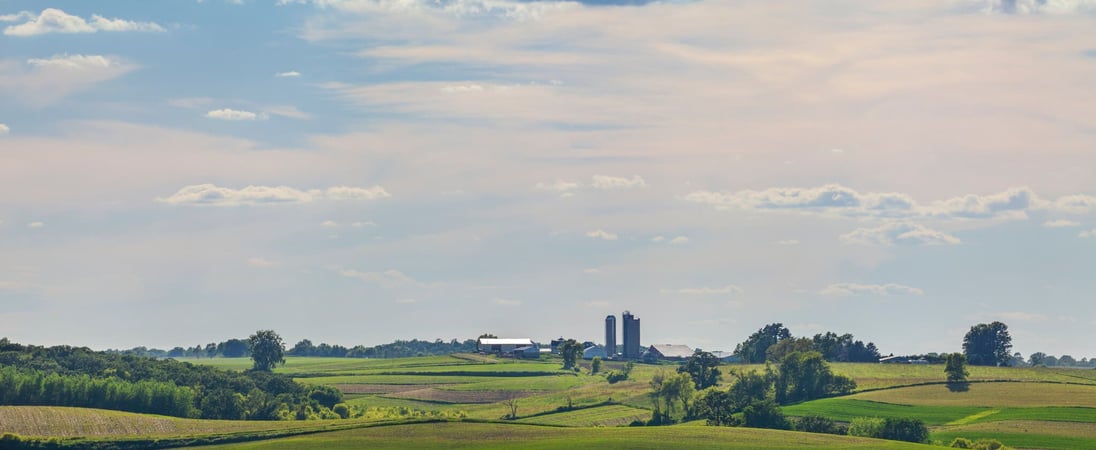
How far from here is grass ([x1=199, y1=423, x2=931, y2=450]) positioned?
143250 mm

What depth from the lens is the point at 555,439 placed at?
490 feet

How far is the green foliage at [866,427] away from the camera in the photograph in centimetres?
16125

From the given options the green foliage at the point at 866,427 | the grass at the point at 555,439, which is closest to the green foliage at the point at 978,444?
the grass at the point at 555,439

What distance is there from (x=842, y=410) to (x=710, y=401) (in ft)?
61.3

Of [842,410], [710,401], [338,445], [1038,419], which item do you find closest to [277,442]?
[338,445]

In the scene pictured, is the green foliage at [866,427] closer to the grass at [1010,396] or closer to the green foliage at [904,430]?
the green foliage at [904,430]

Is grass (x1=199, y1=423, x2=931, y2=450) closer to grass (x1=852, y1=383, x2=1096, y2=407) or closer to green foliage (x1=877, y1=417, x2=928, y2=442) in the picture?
green foliage (x1=877, y1=417, x2=928, y2=442)

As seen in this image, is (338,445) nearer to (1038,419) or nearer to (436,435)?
(436,435)

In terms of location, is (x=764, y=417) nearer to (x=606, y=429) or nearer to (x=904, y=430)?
(x=904, y=430)

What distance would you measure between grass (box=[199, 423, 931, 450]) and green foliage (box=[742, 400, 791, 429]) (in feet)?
41.1

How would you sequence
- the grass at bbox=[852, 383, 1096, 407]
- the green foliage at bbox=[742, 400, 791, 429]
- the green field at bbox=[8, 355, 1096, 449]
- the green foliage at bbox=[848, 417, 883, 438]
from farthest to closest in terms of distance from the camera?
1. the grass at bbox=[852, 383, 1096, 407]
2. the green foliage at bbox=[742, 400, 791, 429]
3. the green foliage at bbox=[848, 417, 883, 438]
4. the green field at bbox=[8, 355, 1096, 449]

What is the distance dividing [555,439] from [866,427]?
41511 millimetres

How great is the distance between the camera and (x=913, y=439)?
520ft

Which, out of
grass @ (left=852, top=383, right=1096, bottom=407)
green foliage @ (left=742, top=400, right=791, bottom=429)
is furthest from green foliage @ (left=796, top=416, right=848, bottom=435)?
grass @ (left=852, top=383, right=1096, bottom=407)
